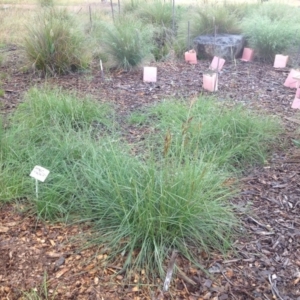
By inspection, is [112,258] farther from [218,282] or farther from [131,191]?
[218,282]

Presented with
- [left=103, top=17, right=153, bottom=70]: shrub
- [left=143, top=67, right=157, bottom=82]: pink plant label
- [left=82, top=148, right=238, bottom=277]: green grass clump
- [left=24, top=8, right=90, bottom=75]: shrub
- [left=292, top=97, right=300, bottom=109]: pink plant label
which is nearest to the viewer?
[left=82, top=148, right=238, bottom=277]: green grass clump

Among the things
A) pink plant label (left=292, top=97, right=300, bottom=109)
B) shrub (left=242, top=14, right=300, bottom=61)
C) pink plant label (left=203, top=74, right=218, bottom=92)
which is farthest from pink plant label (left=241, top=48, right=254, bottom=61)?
pink plant label (left=292, top=97, right=300, bottom=109)

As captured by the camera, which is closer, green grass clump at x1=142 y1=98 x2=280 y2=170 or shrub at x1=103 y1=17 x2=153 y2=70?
green grass clump at x1=142 y1=98 x2=280 y2=170

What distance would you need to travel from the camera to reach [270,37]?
5273 mm

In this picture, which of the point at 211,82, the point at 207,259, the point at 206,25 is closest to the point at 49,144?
the point at 207,259

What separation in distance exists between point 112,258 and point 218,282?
46cm

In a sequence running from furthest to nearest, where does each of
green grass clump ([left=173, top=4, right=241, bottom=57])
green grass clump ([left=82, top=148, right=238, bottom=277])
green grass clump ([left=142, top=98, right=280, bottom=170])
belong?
green grass clump ([left=173, top=4, right=241, bottom=57])
green grass clump ([left=142, top=98, right=280, bottom=170])
green grass clump ([left=82, top=148, right=238, bottom=277])

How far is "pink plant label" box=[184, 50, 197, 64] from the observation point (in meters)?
5.27

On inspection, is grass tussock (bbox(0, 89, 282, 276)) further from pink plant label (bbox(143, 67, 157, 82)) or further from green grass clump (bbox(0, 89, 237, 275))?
pink plant label (bbox(143, 67, 157, 82))

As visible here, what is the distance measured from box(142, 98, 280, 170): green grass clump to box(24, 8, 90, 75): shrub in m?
1.74

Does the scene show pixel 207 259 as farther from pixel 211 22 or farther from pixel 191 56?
pixel 211 22

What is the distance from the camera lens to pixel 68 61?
4.59 metres

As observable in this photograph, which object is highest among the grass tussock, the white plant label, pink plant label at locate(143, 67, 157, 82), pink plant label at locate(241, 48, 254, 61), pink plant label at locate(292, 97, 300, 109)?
the white plant label

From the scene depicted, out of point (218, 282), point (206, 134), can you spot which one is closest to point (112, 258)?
point (218, 282)
